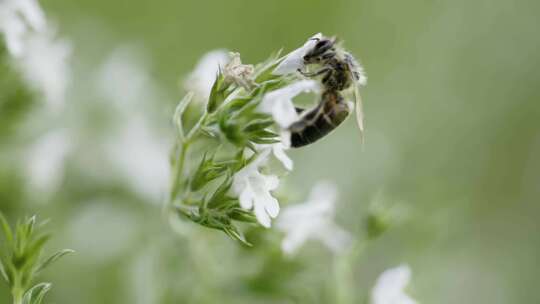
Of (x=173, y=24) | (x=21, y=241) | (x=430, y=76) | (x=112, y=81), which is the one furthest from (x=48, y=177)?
(x=430, y=76)

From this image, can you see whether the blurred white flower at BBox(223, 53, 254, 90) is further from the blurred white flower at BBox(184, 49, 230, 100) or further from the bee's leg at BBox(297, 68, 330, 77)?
the blurred white flower at BBox(184, 49, 230, 100)

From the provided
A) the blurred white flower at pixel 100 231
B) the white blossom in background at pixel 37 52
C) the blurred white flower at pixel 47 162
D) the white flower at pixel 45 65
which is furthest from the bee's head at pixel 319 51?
the blurred white flower at pixel 100 231

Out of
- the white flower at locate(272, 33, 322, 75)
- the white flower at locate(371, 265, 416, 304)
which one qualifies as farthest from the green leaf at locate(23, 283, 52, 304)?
the white flower at locate(371, 265, 416, 304)

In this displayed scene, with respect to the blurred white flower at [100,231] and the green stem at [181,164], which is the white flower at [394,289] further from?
the blurred white flower at [100,231]

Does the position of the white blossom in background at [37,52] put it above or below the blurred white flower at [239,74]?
above

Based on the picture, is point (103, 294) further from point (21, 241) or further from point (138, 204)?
point (21, 241)
